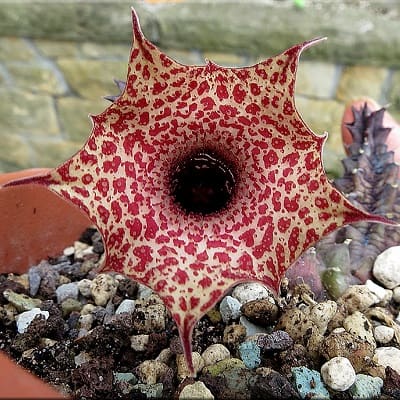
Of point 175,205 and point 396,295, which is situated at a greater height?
point 175,205

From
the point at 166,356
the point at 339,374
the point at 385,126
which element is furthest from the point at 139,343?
the point at 385,126

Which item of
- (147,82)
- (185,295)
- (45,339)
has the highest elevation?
(147,82)

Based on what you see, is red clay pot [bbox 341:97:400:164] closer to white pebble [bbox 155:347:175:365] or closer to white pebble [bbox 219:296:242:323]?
white pebble [bbox 219:296:242:323]

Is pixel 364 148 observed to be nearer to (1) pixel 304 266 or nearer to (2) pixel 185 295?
(1) pixel 304 266

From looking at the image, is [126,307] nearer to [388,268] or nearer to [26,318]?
[26,318]

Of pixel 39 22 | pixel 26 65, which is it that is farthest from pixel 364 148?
pixel 26 65

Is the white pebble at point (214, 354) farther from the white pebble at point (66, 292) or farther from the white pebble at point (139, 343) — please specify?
the white pebble at point (66, 292)

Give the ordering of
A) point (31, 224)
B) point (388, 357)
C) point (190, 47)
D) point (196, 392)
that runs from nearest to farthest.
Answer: point (196, 392) → point (388, 357) → point (31, 224) → point (190, 47)
